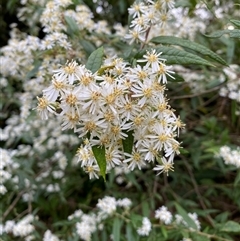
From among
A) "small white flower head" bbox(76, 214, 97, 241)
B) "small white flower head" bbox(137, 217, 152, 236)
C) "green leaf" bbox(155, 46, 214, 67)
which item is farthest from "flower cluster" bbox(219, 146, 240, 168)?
"green leaf" bbox(155, 46, 214, 67)

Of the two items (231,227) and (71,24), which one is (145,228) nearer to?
(231,227)

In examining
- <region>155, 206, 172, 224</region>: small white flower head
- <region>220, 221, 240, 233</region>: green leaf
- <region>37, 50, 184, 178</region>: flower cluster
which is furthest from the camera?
<region>155, 206, 172, 224</region>: small white flower head

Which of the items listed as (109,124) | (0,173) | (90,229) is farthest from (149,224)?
(109,124)

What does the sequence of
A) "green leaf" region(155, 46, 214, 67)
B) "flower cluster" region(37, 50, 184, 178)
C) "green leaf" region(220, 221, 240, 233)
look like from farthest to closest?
"green leaf" region(220, 221, 240, 233)
"green leaf" region(155, 46, 214, 67)
"flower cluster" region(37, 50, 184, 178)

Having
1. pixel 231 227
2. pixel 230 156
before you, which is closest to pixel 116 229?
pixel 231 227

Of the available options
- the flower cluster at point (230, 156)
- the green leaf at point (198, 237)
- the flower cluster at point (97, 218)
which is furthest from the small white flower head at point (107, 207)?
the flower cluster at point (230, 156)

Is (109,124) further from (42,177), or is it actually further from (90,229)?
(42,177)

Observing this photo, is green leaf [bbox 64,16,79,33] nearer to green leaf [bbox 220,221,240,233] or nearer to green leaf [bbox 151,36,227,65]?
green leaf [bbox 151,36,227,65]
